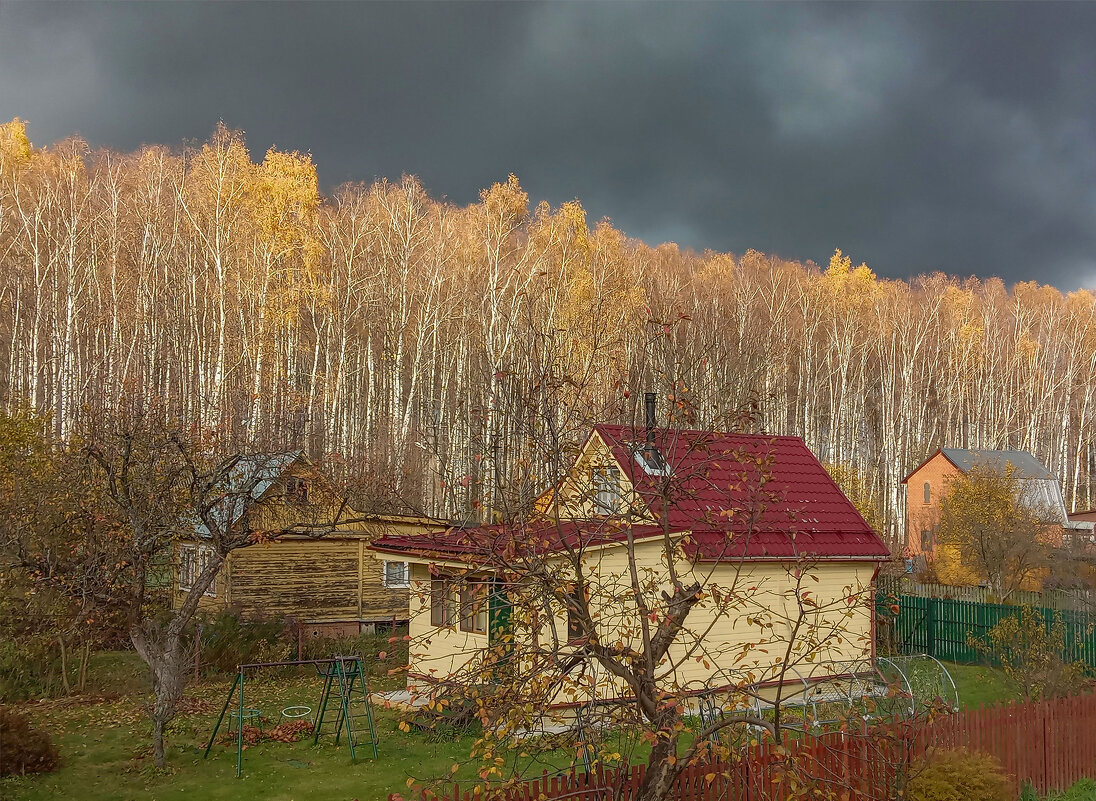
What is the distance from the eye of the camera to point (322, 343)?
148 ft

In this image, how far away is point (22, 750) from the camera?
12711 millimetres

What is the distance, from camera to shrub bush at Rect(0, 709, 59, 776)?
493 inches

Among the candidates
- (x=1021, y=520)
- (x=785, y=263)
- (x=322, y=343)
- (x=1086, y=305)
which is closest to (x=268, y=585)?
(x=322, y=343)

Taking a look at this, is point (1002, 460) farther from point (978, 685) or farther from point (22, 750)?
point (22, 750)

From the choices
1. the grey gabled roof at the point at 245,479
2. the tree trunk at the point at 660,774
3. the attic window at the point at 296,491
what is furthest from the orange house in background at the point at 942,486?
the tree trunk at the point at 660,774

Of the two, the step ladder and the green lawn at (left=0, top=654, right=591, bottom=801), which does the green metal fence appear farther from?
the green lawn at (left=0, top=654, right=591, bottom=801)

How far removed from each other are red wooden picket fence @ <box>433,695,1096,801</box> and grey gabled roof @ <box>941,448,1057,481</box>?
127 feet

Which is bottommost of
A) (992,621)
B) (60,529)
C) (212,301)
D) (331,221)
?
(992,621)

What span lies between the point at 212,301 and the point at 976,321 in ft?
171

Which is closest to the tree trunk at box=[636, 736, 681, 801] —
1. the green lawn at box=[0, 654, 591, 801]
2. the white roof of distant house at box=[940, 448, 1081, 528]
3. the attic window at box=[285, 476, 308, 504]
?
the green lawn at box=[0, 654, 591, 801]

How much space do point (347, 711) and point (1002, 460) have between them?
1766 inches

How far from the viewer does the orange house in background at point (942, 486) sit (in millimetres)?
46469

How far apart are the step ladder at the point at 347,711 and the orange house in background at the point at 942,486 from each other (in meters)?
35.2

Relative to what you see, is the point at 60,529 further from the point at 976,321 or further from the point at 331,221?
the point at 976,321
